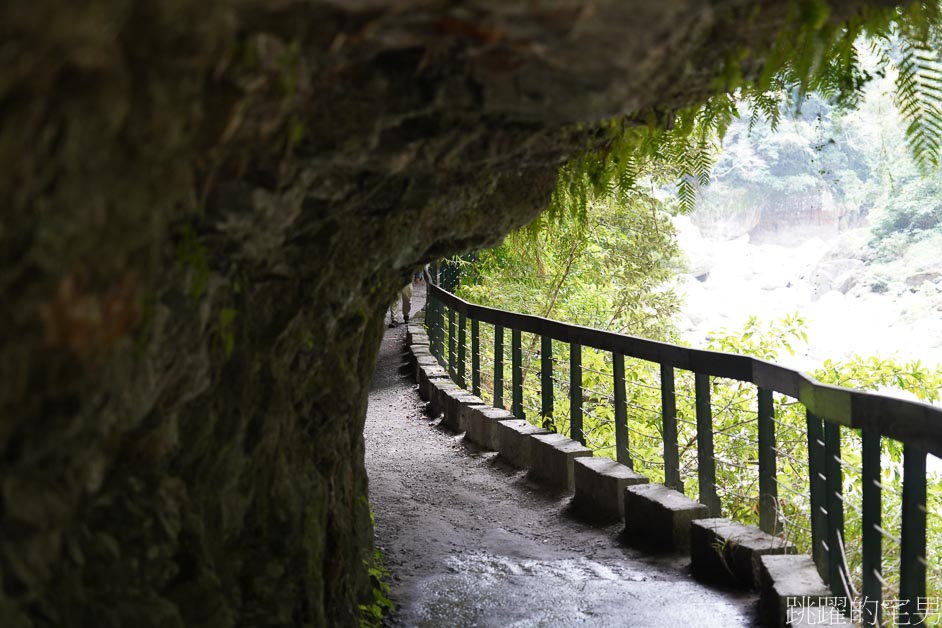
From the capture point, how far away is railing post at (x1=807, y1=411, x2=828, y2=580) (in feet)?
14.2

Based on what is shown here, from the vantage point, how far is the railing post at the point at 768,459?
4926 mm

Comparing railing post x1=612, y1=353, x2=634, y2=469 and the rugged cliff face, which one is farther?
railing post x1=612, y1=353, x2=634, y2=469

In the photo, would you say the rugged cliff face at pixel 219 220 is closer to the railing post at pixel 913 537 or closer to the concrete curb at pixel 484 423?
the railing post at pixel 913 537

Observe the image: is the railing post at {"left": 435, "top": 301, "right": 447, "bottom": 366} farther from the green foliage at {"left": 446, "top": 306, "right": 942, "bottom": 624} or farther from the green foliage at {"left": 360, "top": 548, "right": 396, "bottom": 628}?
the green foliage at {"left": 360, "top": 548, "right": 396, "bottom": 628}

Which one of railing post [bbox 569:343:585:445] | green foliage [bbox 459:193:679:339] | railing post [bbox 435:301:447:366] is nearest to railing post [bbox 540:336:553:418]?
railing post [bbox 569:343:585:445]

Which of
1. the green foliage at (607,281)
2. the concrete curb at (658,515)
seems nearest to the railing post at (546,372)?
the concrete curb at (658,515)

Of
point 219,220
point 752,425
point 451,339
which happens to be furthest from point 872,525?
point 451,339

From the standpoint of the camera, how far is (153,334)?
222 cm

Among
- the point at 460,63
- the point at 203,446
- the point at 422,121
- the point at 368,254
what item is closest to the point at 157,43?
the point at 460,63

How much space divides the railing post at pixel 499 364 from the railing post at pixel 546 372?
50.7 inches

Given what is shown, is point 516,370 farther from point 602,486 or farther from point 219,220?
point 219,220

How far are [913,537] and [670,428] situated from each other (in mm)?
2867

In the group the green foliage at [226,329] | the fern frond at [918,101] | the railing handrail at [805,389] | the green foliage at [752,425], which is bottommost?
the green foliage at [752,425]

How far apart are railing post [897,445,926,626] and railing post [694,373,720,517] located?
2.29 m
